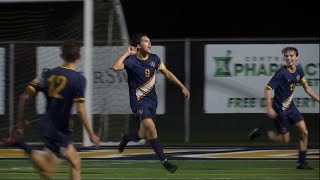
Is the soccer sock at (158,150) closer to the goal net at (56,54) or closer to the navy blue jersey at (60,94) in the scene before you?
the navy blue jersey at (60,94)

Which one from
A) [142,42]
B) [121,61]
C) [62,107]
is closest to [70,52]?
[62,107]

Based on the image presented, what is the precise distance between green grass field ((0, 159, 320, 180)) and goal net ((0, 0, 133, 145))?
2966mm

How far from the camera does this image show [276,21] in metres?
21.9

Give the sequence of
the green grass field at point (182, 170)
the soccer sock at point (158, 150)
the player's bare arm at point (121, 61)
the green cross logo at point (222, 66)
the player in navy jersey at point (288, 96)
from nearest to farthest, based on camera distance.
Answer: the soccer sock at point (158, 150) → the player's bare arm at point (121, 61) → the green grass field at point (182, 170) → the player in navy jersey at point (288, 96) → the green cross logo at point (222, 66)

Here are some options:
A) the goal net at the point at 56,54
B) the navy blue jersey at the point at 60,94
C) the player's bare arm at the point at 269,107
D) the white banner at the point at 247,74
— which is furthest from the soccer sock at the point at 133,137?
the white banner at the point at 247,74

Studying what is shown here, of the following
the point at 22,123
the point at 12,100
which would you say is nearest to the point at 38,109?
the point at 12,100

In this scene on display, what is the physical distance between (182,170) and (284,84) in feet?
7.39

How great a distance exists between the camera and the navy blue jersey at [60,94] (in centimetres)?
781

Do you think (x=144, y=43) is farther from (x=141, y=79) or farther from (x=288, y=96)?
(x=288, y=96)

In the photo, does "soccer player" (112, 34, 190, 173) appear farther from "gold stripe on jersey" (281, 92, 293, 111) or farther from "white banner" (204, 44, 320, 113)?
"white banner" (204, 44, 320, 113)

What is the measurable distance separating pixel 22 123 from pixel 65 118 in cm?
59

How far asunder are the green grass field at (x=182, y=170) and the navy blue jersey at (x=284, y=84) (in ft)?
3.58

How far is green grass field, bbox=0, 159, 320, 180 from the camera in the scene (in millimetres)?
10500

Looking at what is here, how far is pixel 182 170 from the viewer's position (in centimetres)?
1134
